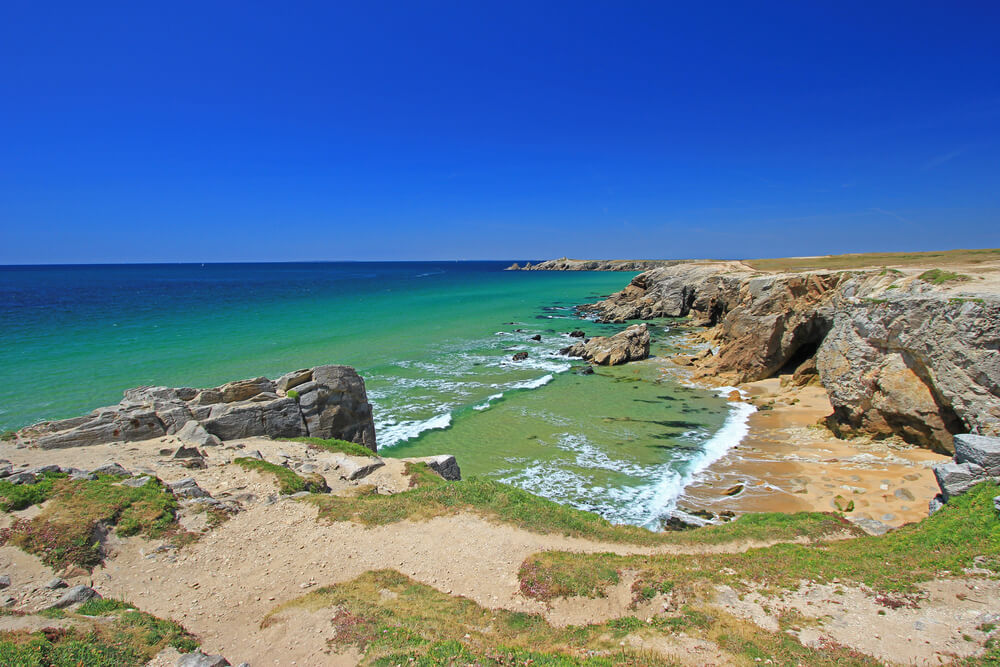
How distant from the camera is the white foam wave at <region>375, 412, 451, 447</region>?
23.2 meters

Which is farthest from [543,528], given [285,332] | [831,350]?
[285,332]

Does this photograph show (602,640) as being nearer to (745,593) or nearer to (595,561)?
(595,561)

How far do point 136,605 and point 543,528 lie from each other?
28.0ft

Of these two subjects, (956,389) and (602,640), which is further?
(956,389)

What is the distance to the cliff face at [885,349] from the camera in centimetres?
1445

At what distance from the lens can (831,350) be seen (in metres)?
20.9

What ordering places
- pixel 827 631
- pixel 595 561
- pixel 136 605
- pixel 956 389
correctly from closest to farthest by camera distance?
pixel 827 631, pixel 136 605, pixel 595 561, pixel 956 389

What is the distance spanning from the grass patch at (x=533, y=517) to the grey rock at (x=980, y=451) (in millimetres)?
3365

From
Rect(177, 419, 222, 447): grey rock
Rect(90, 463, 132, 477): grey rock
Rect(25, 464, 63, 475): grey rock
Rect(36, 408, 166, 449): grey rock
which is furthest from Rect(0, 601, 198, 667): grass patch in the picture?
Rect(36, 408, 166, 449): grey rock

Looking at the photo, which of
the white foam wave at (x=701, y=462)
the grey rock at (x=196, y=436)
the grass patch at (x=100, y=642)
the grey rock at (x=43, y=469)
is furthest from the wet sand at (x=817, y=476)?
Answer: the grey rock at (x=43, y=469)

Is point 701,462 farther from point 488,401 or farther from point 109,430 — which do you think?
point 109,430

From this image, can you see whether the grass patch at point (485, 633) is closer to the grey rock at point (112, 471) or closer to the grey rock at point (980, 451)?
the grey rock at point (112, 471)

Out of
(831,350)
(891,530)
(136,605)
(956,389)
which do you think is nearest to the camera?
(136,605)

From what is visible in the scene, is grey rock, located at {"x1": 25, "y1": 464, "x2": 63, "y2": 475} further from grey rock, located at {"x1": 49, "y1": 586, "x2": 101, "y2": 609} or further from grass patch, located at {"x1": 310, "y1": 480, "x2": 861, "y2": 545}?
grass patch, located at {"x1": 310, "y1": 480, "x2": 861, "y2": 545}
